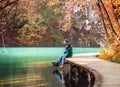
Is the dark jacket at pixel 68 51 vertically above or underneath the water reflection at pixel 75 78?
above

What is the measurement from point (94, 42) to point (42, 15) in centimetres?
837

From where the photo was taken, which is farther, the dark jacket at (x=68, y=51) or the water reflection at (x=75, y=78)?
the dark jacket at (x=68, y=51)

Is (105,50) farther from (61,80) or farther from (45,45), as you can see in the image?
(45,45)

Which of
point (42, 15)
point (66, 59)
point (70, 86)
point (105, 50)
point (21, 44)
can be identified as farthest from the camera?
point (42, 15)

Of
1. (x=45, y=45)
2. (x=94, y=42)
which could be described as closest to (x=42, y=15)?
(x=45, y=45)

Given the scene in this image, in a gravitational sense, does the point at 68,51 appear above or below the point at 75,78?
above

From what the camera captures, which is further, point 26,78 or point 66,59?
point 66,59

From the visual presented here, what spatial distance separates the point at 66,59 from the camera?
58.5ft

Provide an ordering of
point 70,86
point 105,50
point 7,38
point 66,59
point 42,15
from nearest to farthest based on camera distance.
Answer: point 70,86 < point 66,59 < point 105,50 < point 7,38 < point 42,15

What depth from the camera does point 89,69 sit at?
42.2 ft

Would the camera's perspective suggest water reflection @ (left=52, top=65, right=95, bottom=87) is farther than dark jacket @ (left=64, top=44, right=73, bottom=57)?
No

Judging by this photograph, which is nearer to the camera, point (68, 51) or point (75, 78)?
point (75, 78)

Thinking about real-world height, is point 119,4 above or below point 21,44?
above

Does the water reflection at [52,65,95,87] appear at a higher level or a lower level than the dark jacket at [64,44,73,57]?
lower
